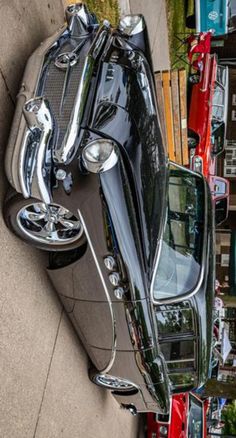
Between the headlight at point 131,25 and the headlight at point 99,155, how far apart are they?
1359mm

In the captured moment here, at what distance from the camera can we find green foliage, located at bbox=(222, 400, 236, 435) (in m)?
21.6

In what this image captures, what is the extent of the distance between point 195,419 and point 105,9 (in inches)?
315

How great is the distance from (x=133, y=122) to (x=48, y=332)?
77.3 inches

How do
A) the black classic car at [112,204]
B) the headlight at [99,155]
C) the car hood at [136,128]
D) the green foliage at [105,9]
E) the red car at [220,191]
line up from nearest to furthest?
the headlight at [99,155], the black classic car at [112,204], the car hood at [136,128], the green foliage at [105,9], the red car at [220,191]

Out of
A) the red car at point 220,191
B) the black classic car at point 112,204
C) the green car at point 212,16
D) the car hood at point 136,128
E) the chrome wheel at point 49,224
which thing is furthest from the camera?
the red car at point 220,191

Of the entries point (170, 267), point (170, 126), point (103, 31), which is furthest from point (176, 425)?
point (103, 31)

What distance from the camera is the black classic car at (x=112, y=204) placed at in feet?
12.1

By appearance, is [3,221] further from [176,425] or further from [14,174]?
[176,425]

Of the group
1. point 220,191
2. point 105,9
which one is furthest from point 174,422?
point 105,9

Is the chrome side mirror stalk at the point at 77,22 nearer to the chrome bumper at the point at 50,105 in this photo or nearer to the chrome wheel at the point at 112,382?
the chrome bumper at the point at 50,105

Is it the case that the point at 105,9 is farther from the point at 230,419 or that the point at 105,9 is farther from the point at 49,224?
the point at 230,419

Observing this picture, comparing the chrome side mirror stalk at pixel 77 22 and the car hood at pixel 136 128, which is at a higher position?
the chrome side mirror stalk at pixel 77 22

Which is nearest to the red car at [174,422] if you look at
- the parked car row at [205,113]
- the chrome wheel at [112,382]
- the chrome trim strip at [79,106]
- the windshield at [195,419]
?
the windshield at [195,419]

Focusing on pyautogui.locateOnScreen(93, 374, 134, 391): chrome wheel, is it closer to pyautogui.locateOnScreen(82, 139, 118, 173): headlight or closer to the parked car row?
pyautogui.locateOnScreen(82, 139, 118, 173): headlight
